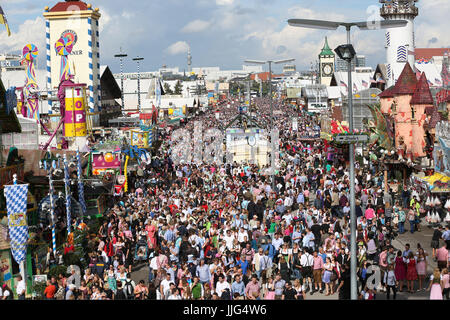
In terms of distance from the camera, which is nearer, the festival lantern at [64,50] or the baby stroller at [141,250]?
the baby stroller at [141,250]

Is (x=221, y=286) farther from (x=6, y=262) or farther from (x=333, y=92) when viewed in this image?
(x=333, y=92)

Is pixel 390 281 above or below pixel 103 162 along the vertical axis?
below

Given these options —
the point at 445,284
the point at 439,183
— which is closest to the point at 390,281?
the point at 445,284

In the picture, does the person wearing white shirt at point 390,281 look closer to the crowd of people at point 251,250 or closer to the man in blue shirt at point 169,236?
the crowd of people at point 251,250

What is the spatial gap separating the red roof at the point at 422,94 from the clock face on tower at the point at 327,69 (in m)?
135

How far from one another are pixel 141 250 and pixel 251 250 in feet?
13.8

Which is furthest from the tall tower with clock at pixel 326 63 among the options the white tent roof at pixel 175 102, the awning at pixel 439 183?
the awning at pixel 439 183

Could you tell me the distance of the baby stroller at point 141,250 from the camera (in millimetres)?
18555

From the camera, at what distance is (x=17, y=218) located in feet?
53.5

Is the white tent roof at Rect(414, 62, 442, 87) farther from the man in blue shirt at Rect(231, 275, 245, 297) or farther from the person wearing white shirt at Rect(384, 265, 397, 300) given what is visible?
the man in blue shirt at Rect(231, 275, 245, 297)

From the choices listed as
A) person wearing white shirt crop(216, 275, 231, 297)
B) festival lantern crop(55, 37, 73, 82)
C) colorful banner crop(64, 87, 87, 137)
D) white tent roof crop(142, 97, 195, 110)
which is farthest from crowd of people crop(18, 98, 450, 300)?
white tent roof crop(142, 97, 195, 110)

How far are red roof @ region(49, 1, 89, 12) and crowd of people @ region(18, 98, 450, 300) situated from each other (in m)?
29.5

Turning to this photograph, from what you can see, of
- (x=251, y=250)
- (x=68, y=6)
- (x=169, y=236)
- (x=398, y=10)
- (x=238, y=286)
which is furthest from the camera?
(x=398, y=10)

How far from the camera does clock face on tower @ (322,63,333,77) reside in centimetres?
16962
